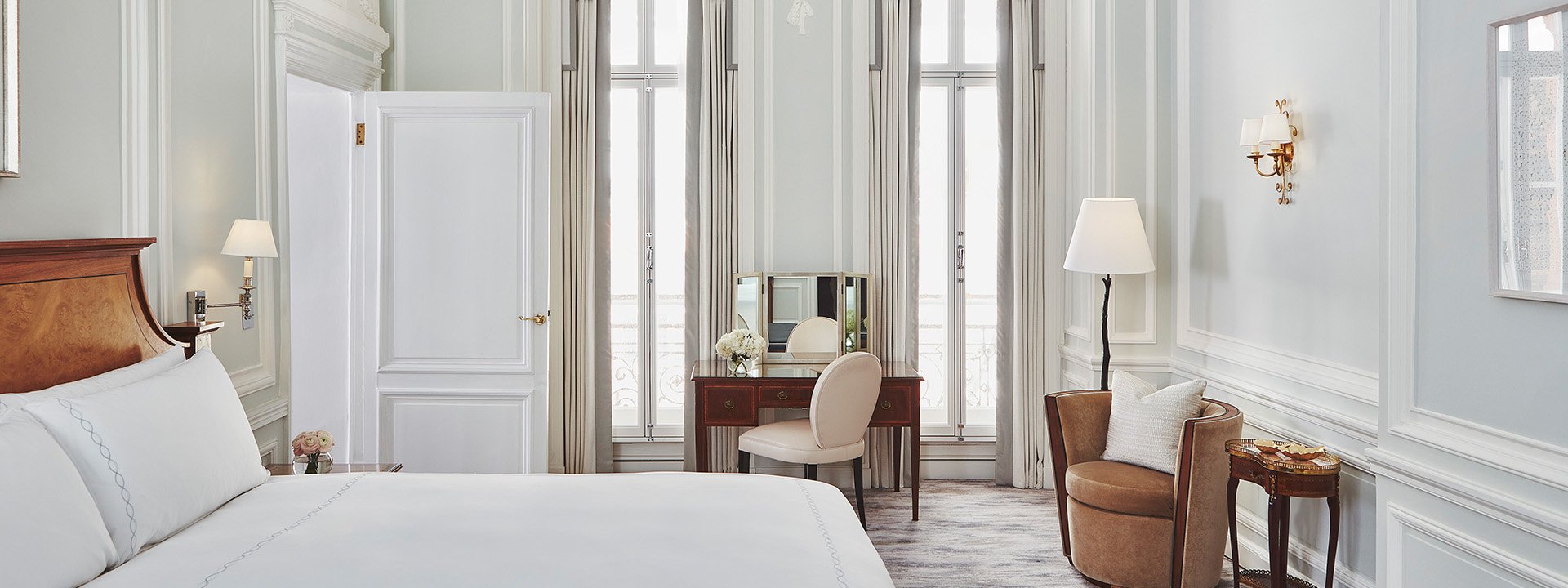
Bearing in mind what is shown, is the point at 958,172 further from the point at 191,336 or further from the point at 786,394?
the point at 191,336

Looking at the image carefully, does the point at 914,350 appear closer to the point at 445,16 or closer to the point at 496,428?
the point at 496,428

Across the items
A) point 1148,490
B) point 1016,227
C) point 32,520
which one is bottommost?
point 1148,490

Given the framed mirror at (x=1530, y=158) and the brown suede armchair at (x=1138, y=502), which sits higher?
the framed mirror at (x=1530, y=158)

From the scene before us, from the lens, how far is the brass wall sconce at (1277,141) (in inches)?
123

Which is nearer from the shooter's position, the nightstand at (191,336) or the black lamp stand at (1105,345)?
the nightstand at (191,336)

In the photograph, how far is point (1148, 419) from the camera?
329 centimetres

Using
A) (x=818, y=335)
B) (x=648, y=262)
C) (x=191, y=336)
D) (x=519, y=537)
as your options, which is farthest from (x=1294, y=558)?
(x=191, y=336)

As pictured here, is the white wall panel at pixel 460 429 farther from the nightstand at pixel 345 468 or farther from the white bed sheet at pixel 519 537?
the white bed sheet at pixel 519 537

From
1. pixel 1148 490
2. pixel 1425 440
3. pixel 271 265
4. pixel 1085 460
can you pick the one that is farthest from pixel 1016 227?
pixel 271 265

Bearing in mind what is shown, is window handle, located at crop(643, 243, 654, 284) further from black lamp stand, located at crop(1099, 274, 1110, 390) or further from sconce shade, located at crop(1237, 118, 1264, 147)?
sconce shade, located at crop(1237, 118, 1264, 147)

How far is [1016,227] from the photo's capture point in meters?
4.66

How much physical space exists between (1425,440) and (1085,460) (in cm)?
146

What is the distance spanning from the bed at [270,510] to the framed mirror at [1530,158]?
151 cm

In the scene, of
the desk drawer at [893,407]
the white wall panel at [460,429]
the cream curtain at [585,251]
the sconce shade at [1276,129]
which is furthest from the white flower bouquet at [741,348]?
the sconce shade at [1276,129]
